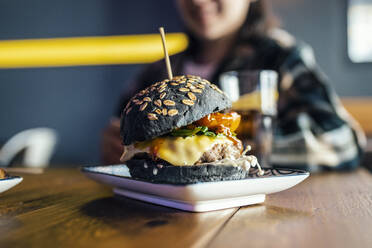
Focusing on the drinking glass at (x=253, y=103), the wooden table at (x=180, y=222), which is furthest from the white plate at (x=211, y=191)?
the drinking glass at (x=253, y=103)

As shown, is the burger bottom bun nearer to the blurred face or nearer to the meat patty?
the meat patty

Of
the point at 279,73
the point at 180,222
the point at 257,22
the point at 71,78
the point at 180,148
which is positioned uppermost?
the point at 257,22

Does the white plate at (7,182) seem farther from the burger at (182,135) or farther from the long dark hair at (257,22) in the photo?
the long dark hair at (257,22)

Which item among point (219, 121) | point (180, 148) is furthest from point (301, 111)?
point (180, 148)

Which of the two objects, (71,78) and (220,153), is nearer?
(220,153)

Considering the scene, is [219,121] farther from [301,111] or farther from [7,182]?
[301,111]

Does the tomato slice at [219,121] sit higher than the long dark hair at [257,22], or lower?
lower

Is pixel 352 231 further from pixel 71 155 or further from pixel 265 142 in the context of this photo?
pixel 71 155

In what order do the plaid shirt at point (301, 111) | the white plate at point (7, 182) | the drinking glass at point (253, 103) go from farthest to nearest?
1. the plaid shirt at point (301, 111)
2. the drinking glass at point (253, 103)
3. the white plate at point (7, 182)
